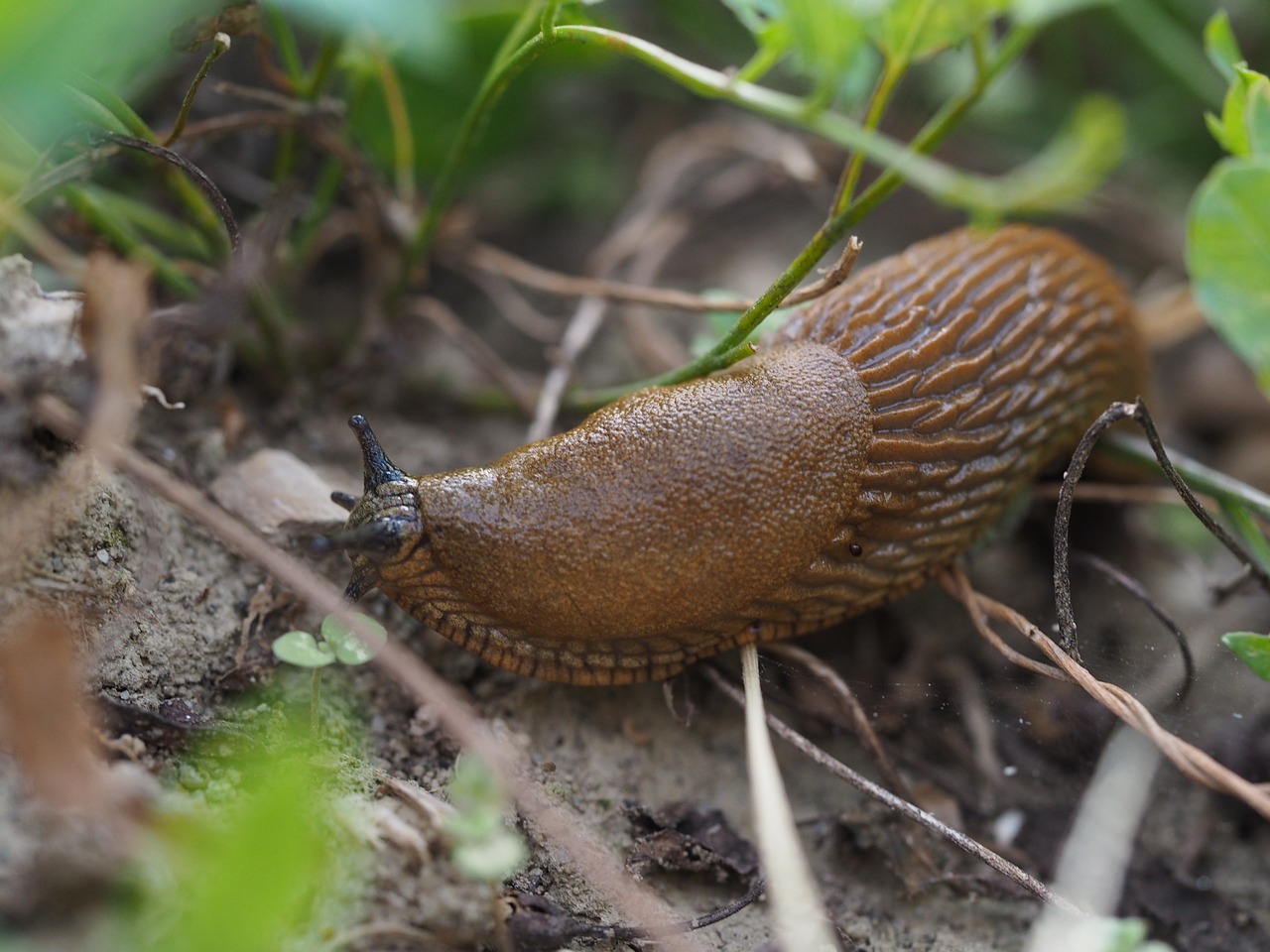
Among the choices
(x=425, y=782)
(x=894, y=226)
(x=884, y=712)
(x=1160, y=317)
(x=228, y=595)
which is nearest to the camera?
(x=425, y=782)

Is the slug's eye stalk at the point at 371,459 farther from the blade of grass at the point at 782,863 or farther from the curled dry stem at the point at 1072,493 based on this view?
the curled dry stem at the point at 1072,493

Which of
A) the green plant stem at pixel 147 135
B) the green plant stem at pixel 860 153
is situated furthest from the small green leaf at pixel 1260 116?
the green plant stem at pixel 147 135

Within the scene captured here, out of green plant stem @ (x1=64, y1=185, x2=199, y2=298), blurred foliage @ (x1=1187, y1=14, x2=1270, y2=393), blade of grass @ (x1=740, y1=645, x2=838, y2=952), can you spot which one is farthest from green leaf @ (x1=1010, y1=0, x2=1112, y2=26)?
green plant stem @ (x1=64, y1=185, x2=199, y2=298)

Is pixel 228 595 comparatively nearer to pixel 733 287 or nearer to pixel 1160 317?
pixel 733 287

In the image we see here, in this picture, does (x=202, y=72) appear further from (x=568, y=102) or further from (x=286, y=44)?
(x=568, y=102)

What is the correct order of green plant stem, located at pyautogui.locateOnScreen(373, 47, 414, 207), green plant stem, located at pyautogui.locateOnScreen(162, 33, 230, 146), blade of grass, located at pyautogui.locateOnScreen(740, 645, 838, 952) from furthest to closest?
green plant stem, located at pyautogui.locateOnScreen(373, 47, 414, 207) → green plant stem, located at pyautogui.locateOnScreen(162, 33, 230, 146) → blade of grass, located at pyautogui.locateOnScreen(740, 645, 838, 952)

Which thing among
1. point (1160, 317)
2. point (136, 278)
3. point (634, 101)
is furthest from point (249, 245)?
point (1160, 317)

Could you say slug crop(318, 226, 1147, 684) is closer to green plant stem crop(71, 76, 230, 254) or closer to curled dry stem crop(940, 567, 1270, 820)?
curled dry stem crop(940, 567, 1270, 820)
